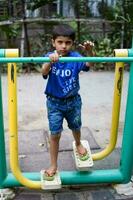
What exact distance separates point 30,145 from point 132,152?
42.8 inches

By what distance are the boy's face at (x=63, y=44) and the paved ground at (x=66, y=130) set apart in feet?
3.22

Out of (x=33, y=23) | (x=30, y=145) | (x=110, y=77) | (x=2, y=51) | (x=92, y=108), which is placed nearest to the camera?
(x=2, y=51)

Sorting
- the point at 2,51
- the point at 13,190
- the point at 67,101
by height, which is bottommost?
the point at 13,190

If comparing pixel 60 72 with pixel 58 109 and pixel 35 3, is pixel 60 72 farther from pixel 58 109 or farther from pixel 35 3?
pixel 35 3

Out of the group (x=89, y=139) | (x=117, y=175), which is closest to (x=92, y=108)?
(x=89, y=139)

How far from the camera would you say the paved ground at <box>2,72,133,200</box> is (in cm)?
278

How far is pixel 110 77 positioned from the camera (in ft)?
18.5

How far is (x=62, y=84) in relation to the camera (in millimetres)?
2592

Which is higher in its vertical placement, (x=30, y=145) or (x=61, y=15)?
(x=61, y=15)

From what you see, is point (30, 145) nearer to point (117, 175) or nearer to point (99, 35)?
point (117, 175)

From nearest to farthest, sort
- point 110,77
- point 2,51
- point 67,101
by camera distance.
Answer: point 2,51 < point 67,101 < point 110,77

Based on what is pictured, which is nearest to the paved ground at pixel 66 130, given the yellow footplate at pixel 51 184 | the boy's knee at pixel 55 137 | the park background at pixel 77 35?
the park background at pixel 77 35

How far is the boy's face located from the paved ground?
981 millimetres

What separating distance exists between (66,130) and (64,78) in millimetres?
1306
